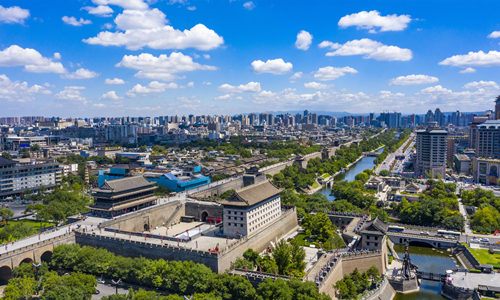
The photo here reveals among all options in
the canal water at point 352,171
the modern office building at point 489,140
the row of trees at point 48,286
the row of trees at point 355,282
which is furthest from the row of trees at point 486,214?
the row of trees at point 48,286

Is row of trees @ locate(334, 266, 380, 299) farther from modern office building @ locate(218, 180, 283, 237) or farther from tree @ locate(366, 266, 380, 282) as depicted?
modern office building @ locate(218, 180, 283, 237)

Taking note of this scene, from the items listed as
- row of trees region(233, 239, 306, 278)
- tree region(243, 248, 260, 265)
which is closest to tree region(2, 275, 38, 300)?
row of trees region(233, 239, 306, 278)

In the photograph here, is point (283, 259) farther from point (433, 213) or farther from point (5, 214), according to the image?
point (5, 214)

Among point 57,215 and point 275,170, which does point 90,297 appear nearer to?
point 57,215

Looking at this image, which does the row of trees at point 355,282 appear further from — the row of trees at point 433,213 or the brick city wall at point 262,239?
the row of trees at point 433,213

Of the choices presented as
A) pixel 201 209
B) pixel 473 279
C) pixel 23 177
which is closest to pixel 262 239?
pixel 201 209
